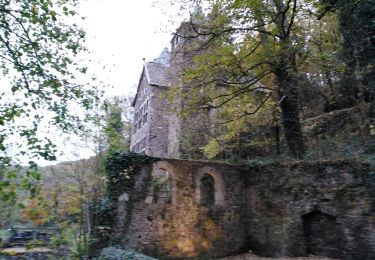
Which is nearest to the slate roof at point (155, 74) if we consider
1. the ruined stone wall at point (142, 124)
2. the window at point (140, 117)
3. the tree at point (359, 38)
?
the ruined stone wall at point (142, 124)

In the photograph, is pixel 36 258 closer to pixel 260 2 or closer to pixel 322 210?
pixel 322 210

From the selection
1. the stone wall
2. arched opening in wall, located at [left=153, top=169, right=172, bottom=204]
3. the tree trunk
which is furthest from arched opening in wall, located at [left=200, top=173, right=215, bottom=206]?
the tree trunk

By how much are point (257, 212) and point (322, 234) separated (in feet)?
8.75

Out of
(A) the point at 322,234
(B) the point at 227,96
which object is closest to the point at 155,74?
(B) the point at 227,96

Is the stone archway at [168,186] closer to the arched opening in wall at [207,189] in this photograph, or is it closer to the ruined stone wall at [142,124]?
the arched opening in wall at [207,189]

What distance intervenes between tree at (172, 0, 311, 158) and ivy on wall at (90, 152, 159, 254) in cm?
360

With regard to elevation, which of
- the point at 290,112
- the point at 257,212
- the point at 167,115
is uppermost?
the point at 167,115

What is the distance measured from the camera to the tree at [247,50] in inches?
454

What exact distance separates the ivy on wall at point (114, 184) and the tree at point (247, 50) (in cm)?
360

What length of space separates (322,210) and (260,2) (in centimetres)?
709

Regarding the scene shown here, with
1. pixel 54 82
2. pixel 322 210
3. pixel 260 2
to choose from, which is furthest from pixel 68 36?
pixel 322 210

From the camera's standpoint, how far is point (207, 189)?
489 inches

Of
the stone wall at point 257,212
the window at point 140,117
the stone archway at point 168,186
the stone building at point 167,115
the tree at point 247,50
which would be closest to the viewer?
the stone wall at point 257,212

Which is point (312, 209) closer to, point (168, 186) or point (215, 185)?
point (215, 185)
